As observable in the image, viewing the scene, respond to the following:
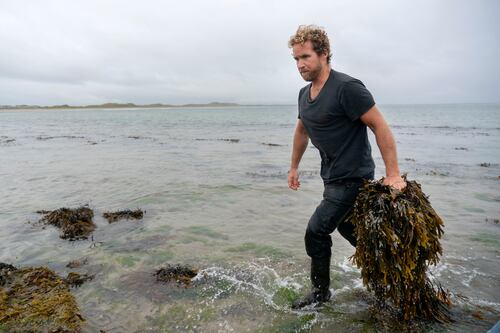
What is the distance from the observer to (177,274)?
5.43 metres

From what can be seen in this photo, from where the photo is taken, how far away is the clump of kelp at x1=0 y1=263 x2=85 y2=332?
4039 mm

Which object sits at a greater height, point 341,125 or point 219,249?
point 341,125

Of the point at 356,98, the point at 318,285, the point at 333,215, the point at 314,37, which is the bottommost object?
the point at 318,285

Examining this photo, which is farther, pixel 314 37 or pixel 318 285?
pixel 318 285

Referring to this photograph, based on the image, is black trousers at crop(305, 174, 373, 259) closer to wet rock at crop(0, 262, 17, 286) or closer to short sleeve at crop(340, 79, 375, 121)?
short sleeve at crop(340, 79, 375, 121)

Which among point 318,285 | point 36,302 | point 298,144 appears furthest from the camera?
point 298,144

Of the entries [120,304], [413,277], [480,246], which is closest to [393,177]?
[413,277]

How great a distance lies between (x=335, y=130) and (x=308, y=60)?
0.83m

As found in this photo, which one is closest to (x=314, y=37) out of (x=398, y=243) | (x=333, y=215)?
(x=333, y=215)

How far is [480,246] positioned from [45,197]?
1078 cm

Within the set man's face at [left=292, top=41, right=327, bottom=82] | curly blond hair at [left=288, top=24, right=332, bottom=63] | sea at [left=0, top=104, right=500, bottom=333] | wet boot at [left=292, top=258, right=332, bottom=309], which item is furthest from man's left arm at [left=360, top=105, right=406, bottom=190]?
sea at [left=0, top=104, right=500, bottom=333]

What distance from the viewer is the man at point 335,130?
375cm

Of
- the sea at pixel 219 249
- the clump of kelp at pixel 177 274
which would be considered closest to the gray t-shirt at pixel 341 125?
the sea at pixel 219 249

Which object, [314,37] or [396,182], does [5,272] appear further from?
[396,182]
